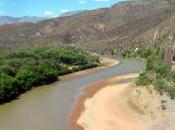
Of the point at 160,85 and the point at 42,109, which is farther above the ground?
the point at 160,85

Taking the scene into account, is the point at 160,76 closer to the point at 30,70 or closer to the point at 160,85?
the point at 160,85

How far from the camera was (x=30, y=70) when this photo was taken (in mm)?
64312

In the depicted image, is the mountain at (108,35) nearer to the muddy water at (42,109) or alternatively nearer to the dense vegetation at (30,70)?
the dense vegetation at (30,70)

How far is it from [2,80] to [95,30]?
145962 millimetres

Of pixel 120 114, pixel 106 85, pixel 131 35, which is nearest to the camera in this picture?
pixel 120 114

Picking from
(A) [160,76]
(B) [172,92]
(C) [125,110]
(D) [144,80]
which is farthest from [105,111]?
(D) [144,80]

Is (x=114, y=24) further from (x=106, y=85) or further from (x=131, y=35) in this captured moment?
(x=106, y=85)

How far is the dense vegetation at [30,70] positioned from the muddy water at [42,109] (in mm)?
1401

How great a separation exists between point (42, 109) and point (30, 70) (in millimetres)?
19753

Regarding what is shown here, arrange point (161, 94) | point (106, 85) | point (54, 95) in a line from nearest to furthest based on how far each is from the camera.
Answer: point (161, 94) → point (54, 95) → point (106, 85)

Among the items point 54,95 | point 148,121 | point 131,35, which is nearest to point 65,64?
point 54,95

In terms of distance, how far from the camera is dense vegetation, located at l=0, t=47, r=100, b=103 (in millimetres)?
52175

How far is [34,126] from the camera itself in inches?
1492

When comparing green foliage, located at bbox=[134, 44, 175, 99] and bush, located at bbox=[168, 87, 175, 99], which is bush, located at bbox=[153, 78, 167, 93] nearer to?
green foliage, located at bbox=[134, 44, 175, 99]
